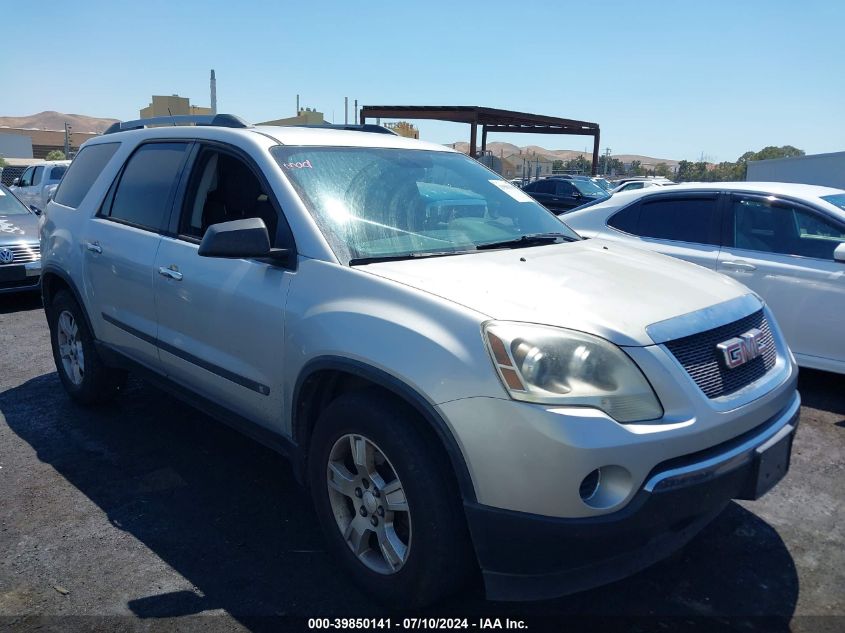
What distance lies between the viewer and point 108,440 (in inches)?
174

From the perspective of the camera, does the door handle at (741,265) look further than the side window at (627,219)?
No

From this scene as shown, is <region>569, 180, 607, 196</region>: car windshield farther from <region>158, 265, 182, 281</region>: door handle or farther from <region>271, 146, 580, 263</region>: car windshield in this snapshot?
<region>158, 265, 182, 281</region>: door handle

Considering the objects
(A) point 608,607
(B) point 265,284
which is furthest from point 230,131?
(A) point 608,607

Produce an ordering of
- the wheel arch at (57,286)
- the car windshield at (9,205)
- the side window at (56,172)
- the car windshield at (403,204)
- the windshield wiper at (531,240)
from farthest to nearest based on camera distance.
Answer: the side window at (56,172) < the car windshield at (9,205) < the wheel arch at (57,286) < the windshield wiper at (531,240) < the car windshield at (403,204)

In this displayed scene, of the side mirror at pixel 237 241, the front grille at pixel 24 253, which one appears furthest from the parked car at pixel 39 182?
the side mirror at pixel 237 241

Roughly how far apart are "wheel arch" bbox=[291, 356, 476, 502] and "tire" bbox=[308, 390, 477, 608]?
0.08 metres

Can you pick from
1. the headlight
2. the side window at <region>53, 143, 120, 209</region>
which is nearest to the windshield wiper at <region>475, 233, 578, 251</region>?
the headlight

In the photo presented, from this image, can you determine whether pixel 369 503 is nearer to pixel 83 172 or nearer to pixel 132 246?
pixel 132 246

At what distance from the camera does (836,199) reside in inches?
216

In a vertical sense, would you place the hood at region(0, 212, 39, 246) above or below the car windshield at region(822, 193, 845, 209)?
below

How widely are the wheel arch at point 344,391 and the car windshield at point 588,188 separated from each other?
62.8ft

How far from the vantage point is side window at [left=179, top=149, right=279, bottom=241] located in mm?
3773

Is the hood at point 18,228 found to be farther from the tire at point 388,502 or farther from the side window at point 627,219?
the tire at point 388,502

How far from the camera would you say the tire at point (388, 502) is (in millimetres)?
2396
